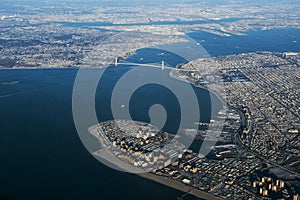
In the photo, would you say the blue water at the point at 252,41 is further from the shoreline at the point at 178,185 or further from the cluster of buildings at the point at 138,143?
the shoreline at the point at 178,185

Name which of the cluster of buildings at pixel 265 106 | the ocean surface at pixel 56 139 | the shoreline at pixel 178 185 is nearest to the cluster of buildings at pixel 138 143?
the shoreline at pixel 178 185

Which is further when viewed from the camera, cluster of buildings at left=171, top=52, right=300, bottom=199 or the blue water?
the blue water

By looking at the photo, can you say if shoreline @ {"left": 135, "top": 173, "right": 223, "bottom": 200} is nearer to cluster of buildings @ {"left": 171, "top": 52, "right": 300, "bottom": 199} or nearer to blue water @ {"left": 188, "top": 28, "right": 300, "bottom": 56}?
cluster of buildings @ {"left": 171, "top": 52, "right": 300, "bottom": 199}

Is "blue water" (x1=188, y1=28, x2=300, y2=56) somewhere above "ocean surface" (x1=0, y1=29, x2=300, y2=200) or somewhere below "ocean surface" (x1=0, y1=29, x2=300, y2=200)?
above

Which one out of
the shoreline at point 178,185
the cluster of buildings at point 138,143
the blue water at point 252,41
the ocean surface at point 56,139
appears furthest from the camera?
the blue water at point 252,41

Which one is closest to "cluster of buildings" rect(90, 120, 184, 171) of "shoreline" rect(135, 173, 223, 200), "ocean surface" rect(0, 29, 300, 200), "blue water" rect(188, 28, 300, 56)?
"shoreline" rect(135, 173, 223, 200)

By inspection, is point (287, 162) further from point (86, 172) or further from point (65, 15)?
point (65, 15)

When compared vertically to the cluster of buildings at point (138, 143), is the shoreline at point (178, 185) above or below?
below

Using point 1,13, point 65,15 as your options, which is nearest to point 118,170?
point 65,15
